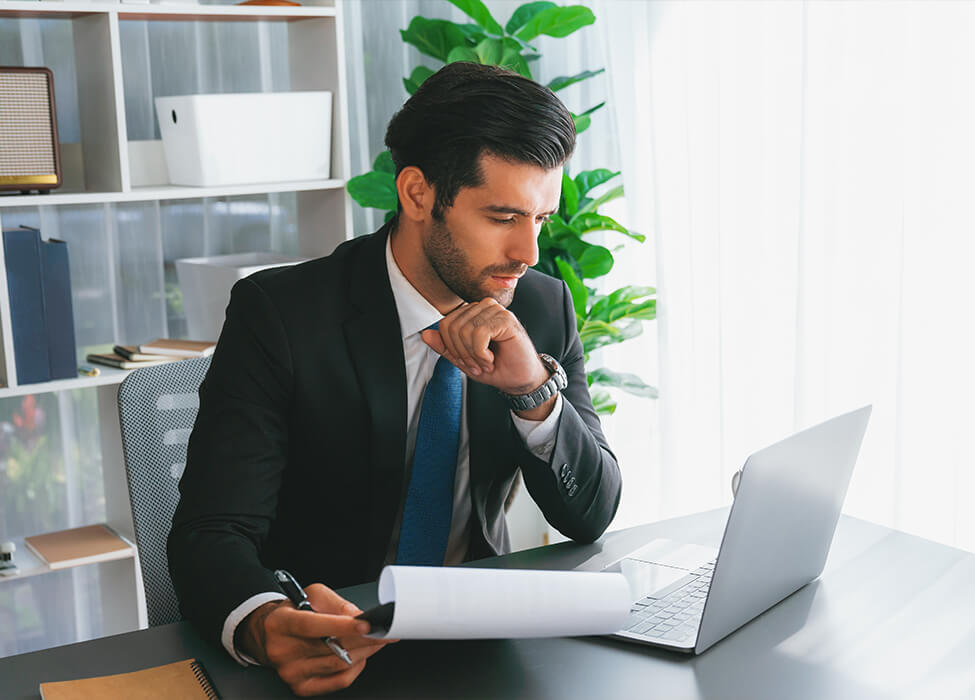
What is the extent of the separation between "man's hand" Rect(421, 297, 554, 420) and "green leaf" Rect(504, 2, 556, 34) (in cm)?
152

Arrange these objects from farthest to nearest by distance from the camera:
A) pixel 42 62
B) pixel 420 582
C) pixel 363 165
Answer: pixel 363 165, pixel 42 62, pixel 420 582

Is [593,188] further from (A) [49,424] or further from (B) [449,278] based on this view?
(A) [49,424]

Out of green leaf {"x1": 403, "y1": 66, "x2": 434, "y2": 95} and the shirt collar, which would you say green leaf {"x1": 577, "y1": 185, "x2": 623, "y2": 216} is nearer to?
green leaf {"x1": 403, "y1": 66, "x2": 434, "y2": 95}

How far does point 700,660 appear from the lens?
102 centimetres

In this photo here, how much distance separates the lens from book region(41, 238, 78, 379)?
2.24 m

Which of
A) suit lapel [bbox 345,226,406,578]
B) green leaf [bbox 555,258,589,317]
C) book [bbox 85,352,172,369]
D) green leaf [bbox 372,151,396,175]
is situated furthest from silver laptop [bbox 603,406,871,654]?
green leaf [bbox 372,151,396,175]

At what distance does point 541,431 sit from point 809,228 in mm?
1033

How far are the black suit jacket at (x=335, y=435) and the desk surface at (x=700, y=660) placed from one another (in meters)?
0.22

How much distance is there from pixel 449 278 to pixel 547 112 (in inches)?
10.9

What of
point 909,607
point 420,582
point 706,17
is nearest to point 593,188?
point 706,17

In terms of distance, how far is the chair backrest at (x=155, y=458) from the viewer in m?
1.41

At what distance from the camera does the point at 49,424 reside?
8.66ft

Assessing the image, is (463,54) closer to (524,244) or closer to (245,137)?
(245,137)

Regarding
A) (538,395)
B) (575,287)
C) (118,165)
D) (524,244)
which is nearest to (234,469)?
(538,395)
